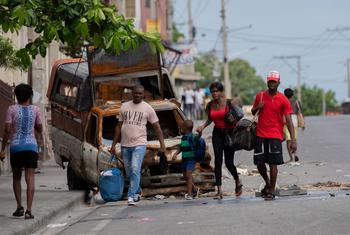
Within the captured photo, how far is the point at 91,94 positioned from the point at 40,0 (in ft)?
20.2

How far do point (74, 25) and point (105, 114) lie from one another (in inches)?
222

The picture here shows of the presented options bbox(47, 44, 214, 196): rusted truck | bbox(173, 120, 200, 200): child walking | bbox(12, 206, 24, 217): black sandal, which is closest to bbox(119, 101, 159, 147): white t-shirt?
bbox(173, 120, 200, 200): child walking

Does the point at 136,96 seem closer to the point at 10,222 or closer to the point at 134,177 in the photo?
the point at 134,177

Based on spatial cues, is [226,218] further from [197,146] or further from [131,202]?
[197,146]

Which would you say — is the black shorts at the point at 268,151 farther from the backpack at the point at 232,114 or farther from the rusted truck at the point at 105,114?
the rusted truck at the point at 105,114

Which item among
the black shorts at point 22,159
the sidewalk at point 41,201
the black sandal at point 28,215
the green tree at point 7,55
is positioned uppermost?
the green tree at point 7,55

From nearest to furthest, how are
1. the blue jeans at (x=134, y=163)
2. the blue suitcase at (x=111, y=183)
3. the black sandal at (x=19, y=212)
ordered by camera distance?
1. the black sandal at (x=19, y=212)
2. the blue jeans at (x=134, y=163)
3. the blue suitcase at (x=111, y=183)

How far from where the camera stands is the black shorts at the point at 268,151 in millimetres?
14797

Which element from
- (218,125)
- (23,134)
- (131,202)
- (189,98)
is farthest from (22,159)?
(189,98)

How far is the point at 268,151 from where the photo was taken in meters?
14.8

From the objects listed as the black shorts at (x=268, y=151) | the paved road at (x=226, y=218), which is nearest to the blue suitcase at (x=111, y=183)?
the paved road at (x=226, y=218)

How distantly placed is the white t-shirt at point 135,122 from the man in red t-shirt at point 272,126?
179cm

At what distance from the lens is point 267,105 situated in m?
14.9

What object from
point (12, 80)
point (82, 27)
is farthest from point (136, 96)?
point (12, 80)
